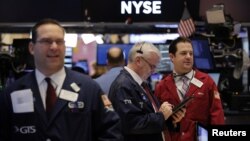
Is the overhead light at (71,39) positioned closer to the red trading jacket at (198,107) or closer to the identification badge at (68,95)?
the red trading jacket at (198,107)

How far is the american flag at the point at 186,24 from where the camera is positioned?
6.36 metres

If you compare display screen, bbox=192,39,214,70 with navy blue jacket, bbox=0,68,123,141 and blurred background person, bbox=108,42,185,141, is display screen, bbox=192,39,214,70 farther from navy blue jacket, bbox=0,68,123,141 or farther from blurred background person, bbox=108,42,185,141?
navy blue jacket, bbox=0,68,123,141

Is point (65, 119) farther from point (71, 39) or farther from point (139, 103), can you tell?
point (71, 39)

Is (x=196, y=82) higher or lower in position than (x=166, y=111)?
higher

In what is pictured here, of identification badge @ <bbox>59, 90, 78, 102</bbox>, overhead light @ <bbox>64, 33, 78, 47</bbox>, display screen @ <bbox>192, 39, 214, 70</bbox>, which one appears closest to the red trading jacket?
identification badge @ <bbox>59, 90, 78, 102</bbox>

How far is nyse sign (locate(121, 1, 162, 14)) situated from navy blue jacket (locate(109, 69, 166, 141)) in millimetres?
3105

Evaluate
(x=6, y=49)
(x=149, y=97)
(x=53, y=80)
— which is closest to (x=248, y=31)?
(x=6, y=49)

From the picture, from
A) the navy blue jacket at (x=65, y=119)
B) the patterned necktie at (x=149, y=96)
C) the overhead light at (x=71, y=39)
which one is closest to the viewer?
the navy blue jacket at (x=65, y=119)

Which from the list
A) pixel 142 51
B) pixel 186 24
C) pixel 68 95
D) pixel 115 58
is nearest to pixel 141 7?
pixel 186 24

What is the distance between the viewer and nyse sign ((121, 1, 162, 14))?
634cm

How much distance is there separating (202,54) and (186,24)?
0.48 metres

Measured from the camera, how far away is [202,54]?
6.47 m

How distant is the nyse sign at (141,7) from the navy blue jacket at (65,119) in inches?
155

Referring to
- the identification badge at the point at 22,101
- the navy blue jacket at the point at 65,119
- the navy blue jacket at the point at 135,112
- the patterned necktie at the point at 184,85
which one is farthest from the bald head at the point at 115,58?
the identification badge at the point at 22,101
